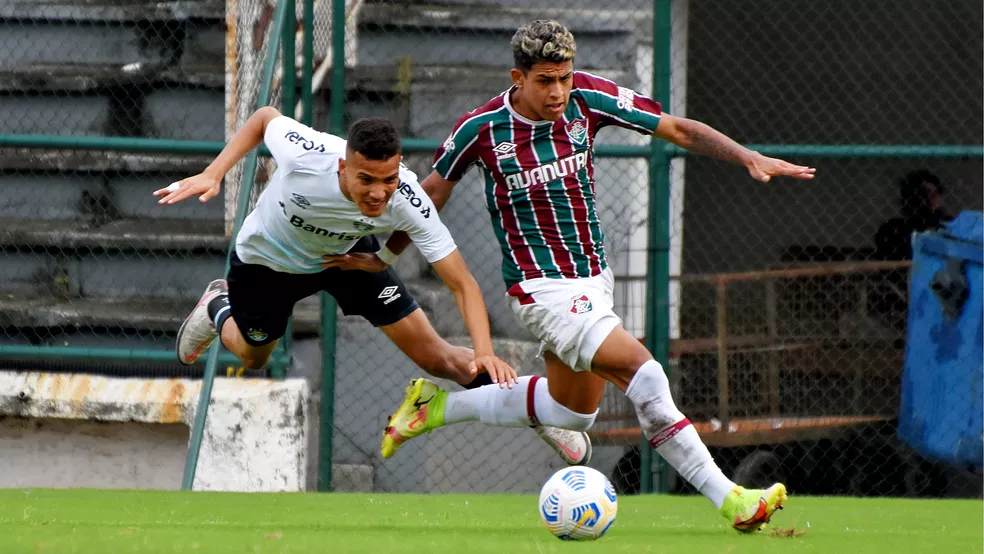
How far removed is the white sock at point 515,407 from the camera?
5.85m

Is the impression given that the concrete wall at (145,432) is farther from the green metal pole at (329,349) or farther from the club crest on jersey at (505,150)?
the club crest on jersey at (505,150)

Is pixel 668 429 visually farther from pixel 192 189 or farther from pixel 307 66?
pixel 307 66

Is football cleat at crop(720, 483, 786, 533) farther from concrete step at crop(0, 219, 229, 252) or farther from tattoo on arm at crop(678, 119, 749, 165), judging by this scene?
concrete step at crop(0, 219, 229, 252)

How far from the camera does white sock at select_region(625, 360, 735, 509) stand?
4.84m

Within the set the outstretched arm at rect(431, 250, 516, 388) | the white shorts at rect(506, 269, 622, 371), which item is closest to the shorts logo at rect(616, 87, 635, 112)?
the white shorts at rect(506, 269, 622, 371)

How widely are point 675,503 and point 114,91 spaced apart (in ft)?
16.8

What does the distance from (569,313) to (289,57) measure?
3.54 meters

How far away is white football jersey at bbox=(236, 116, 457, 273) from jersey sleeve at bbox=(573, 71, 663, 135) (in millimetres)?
869

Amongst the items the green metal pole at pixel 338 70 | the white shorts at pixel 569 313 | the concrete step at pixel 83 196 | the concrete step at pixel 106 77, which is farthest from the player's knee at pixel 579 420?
the concrete step at pixel 106 77

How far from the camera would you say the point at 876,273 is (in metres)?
9.22

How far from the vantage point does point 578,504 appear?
4395 mm

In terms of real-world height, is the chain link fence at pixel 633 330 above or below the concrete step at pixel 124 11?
below

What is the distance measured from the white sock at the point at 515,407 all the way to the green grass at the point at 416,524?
0.46 metres

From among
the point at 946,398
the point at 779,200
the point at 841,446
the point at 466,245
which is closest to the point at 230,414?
the point at 466,245
